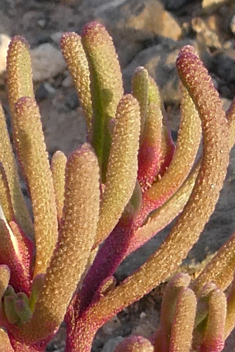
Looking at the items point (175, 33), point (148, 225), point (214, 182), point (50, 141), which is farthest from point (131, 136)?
point (175, 33)

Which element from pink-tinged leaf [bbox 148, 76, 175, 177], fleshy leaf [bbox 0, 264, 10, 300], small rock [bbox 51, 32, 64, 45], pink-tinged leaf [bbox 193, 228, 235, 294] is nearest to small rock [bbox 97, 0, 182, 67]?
small rock [bbox 51, 32, 64, 45]

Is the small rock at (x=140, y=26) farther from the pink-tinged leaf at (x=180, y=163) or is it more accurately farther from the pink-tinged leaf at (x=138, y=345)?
the pink-tinged leaf at (x=138, y=345)

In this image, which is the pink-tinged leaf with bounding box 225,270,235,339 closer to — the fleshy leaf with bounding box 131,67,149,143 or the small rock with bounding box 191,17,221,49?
the fleshy leaf with bounding box 131,67,149,143

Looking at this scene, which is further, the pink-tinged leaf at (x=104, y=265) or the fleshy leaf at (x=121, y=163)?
the pink-tinged leaf at (x=104, y=265)

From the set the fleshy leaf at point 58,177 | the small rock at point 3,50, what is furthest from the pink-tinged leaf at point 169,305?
the small rock at point 3,50

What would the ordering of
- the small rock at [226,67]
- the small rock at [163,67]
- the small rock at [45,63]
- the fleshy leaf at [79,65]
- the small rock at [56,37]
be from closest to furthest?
the fleshy leaf at [79,65] → the small rock at [163,67] → the small rock at [226,67] → the small rock at [45,63] → the small rock at [56,37]

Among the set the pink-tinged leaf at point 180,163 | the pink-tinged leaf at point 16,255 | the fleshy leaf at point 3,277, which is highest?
the pink-tinged leaf at point 180,163

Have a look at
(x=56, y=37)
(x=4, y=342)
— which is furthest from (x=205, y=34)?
(x=4, y=342)
